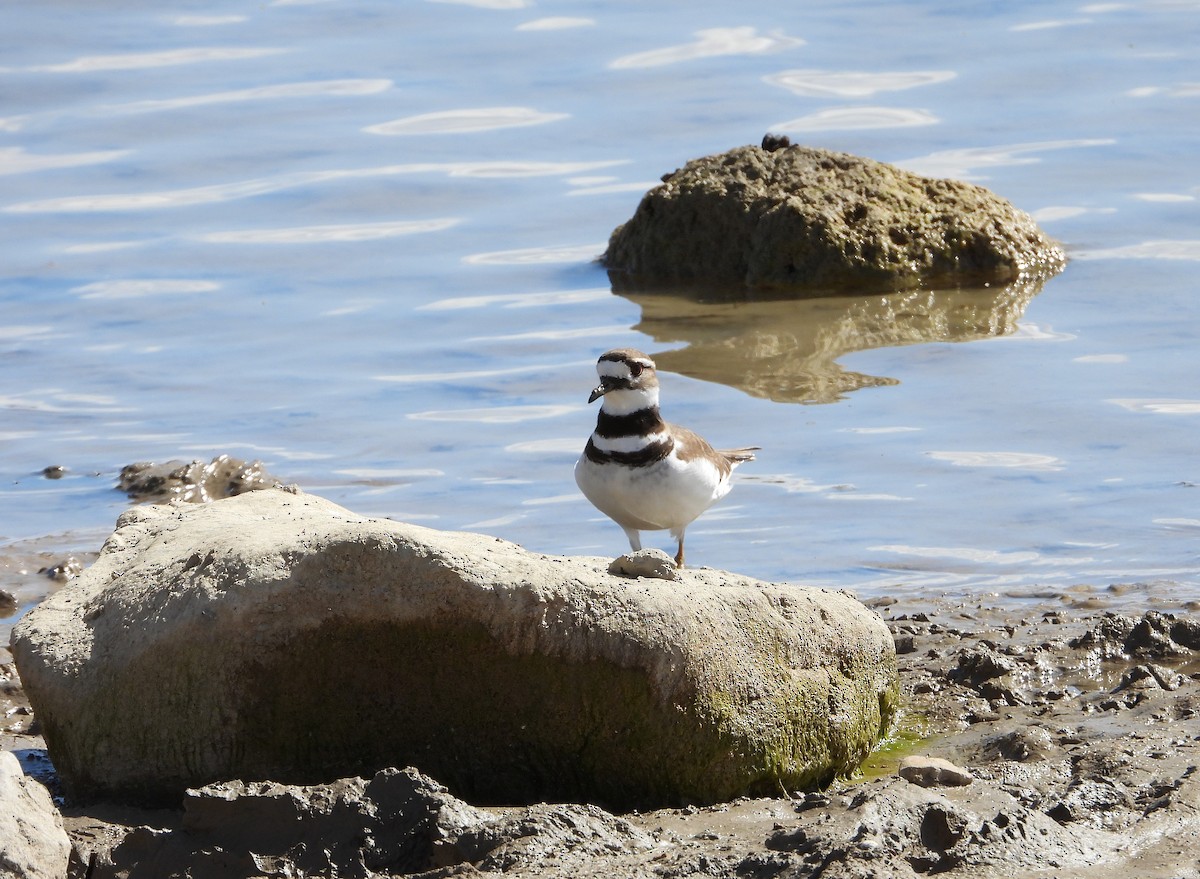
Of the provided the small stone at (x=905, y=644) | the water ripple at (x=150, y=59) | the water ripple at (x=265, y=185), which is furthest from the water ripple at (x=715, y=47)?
the small stone at (x=905, y=644)

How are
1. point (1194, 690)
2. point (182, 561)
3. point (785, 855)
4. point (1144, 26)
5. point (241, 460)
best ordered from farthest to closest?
point (1144, 26) → point (241, 460) → point (1194, 690) → point (182, 561) → point (785, 855)

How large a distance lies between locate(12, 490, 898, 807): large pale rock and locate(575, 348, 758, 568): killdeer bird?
75.0 inches

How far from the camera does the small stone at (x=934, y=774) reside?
4.74 m

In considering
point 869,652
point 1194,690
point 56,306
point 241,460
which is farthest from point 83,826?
point 56,306

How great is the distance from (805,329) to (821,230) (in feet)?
4.12

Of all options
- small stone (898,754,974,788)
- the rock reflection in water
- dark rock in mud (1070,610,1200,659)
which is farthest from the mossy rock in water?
small stone (898,754,974,788)

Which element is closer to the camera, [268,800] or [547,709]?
[268,800]

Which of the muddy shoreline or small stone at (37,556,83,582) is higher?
small stone at (37,556,83,582)

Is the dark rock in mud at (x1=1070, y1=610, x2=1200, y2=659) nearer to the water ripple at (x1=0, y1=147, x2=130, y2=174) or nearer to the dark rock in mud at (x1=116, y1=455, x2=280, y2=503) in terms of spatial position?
the dark rock in mud at (x1=116, y1=455, x2=280, y2=503)

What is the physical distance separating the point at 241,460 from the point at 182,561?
14.3ft

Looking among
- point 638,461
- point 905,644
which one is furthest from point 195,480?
point 905,644

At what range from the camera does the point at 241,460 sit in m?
9.46

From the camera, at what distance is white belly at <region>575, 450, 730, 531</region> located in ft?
22.7

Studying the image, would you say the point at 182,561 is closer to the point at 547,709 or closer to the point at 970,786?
the point at 547,709
